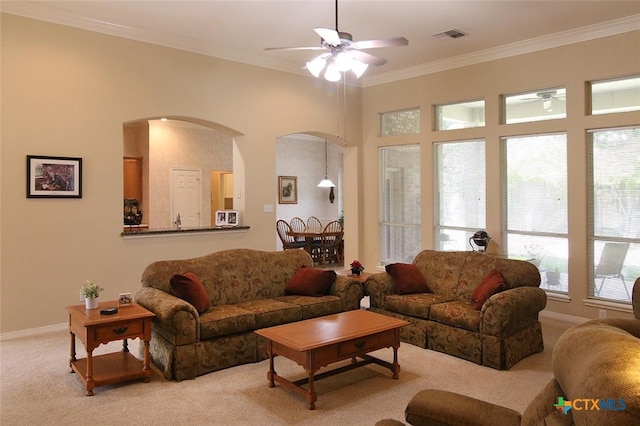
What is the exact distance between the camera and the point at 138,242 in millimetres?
5723

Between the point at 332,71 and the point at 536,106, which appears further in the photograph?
the point at 536,106

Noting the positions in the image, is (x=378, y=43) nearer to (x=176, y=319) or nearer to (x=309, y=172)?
(x=176, y=319)

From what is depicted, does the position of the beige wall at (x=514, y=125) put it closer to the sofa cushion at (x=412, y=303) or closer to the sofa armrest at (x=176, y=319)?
the sofa cushion at (x=412, y=303)

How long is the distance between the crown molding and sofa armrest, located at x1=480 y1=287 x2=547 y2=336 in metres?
3.20

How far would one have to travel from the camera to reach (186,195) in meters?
10.5

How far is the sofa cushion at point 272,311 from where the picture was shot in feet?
14.1

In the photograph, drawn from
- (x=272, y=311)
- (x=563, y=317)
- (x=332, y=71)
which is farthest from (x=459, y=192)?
(x=272, y=311)

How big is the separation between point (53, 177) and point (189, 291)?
2240mm

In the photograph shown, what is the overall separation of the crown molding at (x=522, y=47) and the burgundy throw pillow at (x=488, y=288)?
311cm

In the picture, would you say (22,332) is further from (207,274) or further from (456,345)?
(456,345)

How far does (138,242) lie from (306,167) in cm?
752

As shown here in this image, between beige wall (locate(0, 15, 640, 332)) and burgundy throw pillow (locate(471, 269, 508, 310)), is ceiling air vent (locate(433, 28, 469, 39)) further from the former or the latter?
burgundy throw pillow (locate(471, 269, 508, 310))

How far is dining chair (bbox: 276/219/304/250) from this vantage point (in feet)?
34.2

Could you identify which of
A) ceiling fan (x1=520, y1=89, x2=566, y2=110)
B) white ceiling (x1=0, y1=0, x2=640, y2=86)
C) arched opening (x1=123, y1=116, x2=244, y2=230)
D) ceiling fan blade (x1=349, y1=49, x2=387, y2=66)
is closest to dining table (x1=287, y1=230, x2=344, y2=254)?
arched opening (x1=123, y1=116, x2=244, y2=230)
